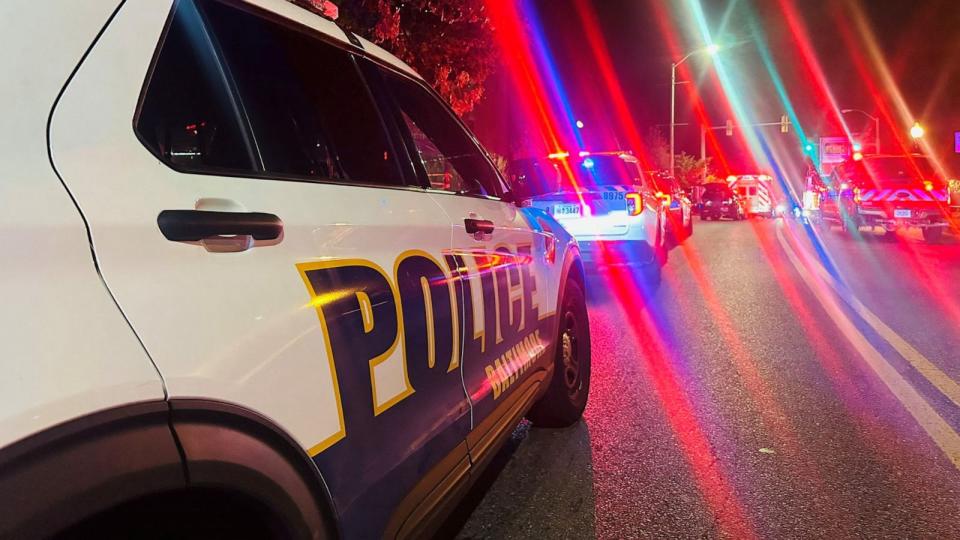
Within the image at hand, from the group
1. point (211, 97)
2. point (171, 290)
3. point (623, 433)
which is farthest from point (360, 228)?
point (623, 433)

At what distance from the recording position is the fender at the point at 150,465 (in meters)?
1.03

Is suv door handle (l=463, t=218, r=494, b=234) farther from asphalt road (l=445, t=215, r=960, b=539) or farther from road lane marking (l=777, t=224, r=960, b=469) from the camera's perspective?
road lane marking (l=777, t=224, r=960, b=469)

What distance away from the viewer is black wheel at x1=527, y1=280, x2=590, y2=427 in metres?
3.96

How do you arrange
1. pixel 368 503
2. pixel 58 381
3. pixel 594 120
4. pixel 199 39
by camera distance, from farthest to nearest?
pixel 594 120 < pixel 368 503 < pixel 199 39 < pixel 58 381

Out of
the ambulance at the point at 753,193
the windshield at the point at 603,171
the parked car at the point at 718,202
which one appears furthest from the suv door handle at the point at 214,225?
the ambulance at the point at 753,193

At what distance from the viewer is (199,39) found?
5.54 feet

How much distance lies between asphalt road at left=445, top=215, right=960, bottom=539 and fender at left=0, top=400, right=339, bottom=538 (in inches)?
63.6

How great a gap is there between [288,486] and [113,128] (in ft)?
2.61

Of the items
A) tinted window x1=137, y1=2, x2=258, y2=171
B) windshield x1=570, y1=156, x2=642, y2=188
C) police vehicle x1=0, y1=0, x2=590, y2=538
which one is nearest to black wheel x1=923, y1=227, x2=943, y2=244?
windshield x1=570, y1=156, x2=642, y2=188

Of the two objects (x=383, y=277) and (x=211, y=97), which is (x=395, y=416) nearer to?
(x=383, y=277)

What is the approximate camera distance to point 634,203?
9.23 metres

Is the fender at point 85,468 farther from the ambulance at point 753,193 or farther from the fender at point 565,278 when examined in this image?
Result: the ambulance at point 753,193

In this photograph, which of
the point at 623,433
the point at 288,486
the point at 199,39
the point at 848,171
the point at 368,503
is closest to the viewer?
the point at 288,486

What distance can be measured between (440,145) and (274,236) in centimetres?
175
